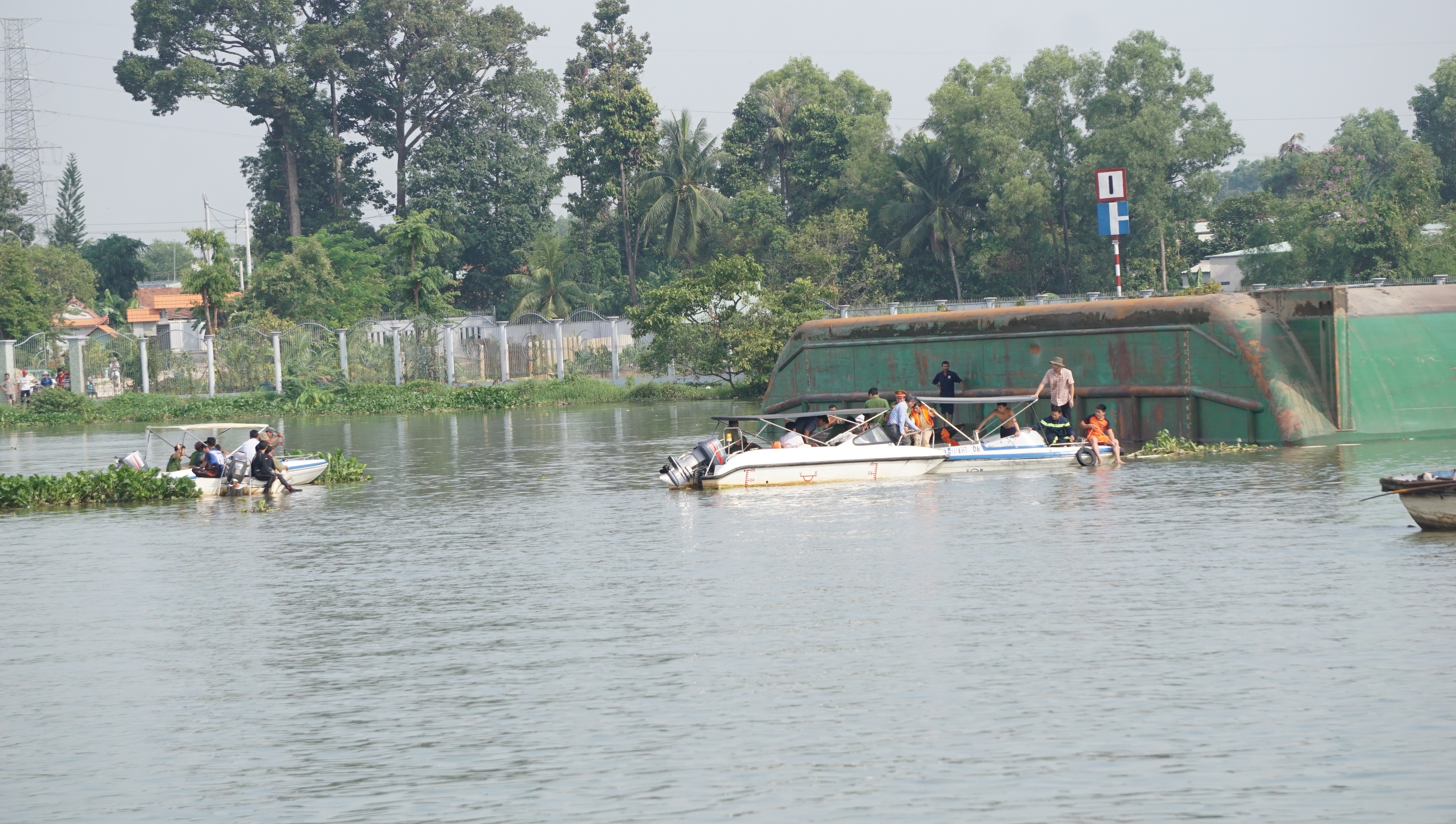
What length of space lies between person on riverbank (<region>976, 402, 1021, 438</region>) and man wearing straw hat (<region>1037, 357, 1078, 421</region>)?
68 cm

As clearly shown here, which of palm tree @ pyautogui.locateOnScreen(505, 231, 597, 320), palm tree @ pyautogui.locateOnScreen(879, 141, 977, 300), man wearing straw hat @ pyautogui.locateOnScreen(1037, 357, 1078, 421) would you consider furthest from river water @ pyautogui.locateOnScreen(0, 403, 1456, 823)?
palm tree @ pyautogui.locateOnScreen(505, 231, 597, 320)

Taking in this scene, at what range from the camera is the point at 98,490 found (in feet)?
80.9

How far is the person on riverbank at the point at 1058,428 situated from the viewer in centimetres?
2464

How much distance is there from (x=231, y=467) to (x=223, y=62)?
56.9 metres

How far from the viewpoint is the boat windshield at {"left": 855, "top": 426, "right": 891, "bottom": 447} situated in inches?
908

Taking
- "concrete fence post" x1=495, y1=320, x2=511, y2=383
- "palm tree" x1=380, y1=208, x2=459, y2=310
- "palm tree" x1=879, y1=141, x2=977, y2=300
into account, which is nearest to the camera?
"concrete fence post" x1=495, y1=320, x2=511, y2=383

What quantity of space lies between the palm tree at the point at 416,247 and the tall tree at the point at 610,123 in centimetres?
912

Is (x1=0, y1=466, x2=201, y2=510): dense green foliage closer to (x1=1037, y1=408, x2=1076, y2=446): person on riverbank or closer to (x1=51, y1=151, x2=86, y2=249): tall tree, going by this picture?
(x1=1037, y1=408, x2=1076, y2=446): person on riverbank

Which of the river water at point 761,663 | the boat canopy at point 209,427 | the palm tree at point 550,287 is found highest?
the palm tree at point 550,287

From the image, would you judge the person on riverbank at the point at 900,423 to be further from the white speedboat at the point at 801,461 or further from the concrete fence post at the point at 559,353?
the concrete fence post at the point at 559,353

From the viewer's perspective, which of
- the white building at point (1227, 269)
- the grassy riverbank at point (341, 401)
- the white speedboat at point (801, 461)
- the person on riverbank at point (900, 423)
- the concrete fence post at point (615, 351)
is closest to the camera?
the white speedboat at point (801, 461)

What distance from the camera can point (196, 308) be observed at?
6462 cm

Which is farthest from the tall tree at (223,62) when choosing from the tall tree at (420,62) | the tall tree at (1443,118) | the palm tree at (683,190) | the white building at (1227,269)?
the tall tree at (1443,118)

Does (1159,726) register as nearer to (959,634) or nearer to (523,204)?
(959,634)
